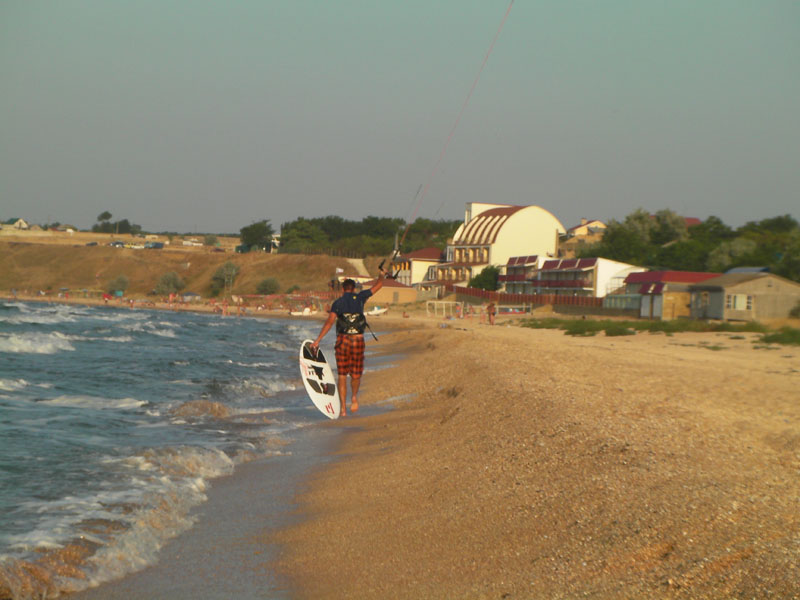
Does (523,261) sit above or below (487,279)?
above

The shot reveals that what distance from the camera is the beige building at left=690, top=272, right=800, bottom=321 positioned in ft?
133

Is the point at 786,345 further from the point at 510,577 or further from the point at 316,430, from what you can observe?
the point at 510,577

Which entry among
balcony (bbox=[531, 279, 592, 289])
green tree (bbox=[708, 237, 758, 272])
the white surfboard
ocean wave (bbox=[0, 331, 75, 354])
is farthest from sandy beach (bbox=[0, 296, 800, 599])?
green tree (bbox=[708, 237, 758, 272])

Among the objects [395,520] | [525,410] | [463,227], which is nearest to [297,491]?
[395,520]

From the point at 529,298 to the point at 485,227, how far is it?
83.7 feet

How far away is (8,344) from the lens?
100ft

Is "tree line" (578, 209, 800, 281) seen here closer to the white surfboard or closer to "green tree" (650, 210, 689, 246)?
"green tree" (650, 210, 689, 246)

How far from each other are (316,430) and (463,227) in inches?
3084

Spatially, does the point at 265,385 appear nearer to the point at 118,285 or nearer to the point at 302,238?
the point at 118,285

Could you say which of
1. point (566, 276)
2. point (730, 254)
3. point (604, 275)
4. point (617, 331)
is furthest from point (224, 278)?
point (617, 331)

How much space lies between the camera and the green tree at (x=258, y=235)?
504ft

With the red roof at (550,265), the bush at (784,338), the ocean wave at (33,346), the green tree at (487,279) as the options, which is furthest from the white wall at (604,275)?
the ocean wave at (33,346)

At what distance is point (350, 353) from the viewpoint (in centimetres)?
1100

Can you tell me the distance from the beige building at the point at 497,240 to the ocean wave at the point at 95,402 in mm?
65032
